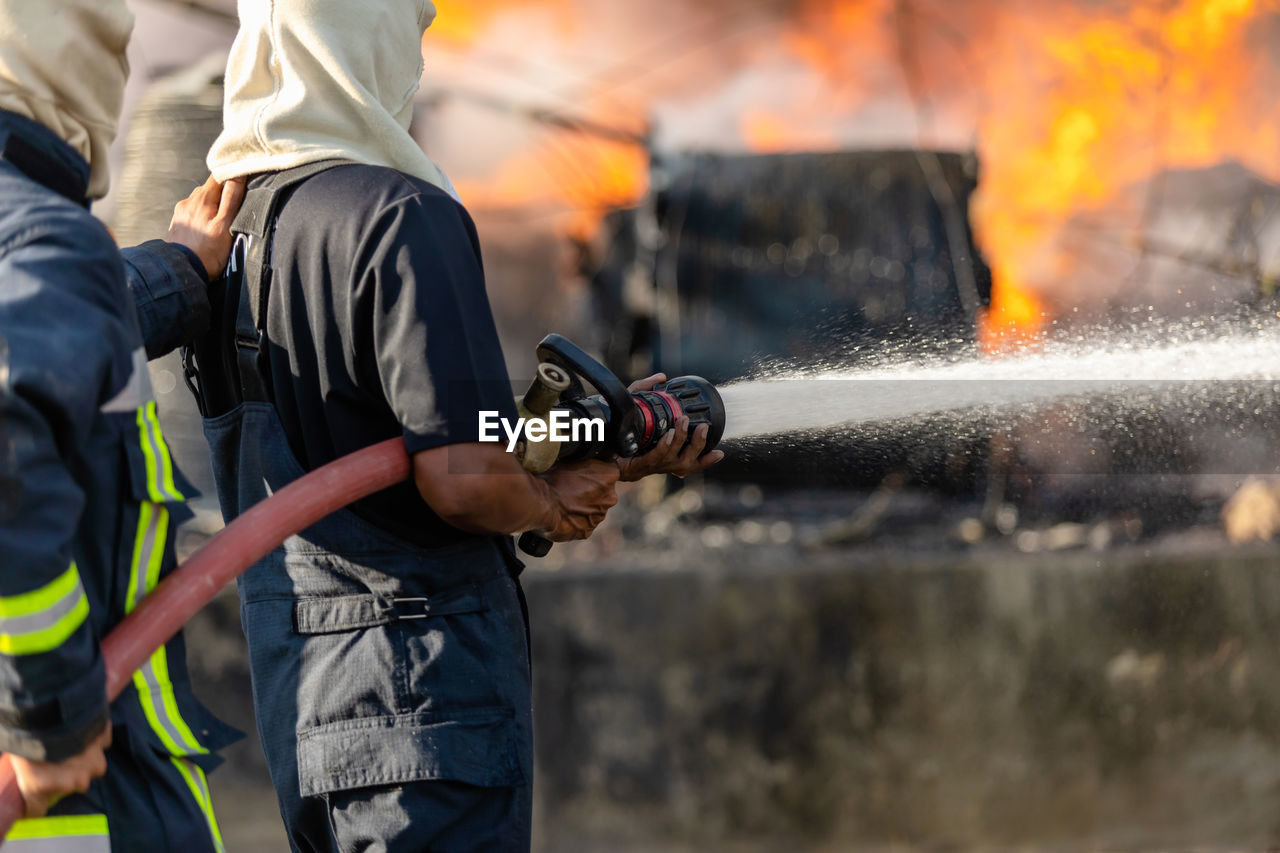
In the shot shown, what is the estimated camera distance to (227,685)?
4.43 m

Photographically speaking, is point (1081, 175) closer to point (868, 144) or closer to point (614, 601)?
point (868, 144)

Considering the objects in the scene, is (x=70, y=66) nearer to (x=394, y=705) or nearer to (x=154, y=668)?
(x=154, y=668)

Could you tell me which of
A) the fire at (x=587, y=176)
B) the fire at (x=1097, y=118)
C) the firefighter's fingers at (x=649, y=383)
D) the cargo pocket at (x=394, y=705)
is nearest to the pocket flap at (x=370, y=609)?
the cargo pocket at (x=394, y=705)

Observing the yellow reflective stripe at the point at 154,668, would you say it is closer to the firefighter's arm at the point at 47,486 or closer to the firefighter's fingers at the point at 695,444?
the firefighter's arm at the point at 47,486

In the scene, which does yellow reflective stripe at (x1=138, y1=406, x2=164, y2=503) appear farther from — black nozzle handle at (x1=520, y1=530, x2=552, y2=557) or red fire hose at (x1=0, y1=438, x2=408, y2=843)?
black nozzle handle at (x1=520, y1=530, x2=552, y2=557)

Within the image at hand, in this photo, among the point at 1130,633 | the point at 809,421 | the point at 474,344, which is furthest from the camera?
the point at 1130,633

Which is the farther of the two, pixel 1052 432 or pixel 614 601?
pixel 1052 432

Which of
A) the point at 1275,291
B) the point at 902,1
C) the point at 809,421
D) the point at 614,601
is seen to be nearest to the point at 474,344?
the point at 809,421

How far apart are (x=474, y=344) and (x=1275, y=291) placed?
477 cm

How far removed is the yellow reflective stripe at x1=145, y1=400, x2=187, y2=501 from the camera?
1669 millimetres

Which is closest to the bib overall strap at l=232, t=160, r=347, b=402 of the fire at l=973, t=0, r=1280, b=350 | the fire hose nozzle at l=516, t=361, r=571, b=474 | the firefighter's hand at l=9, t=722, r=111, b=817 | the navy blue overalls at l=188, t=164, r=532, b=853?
the navy blue overalls at l=188, t=164, r=532, b=853

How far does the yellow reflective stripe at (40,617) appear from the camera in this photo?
4.54 feet

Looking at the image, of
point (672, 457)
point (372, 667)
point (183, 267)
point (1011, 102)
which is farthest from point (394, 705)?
point (1011, 102)

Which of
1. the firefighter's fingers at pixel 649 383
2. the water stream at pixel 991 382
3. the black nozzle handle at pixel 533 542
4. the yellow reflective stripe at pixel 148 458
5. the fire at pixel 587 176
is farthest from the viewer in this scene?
the fire at pixel 587 176
